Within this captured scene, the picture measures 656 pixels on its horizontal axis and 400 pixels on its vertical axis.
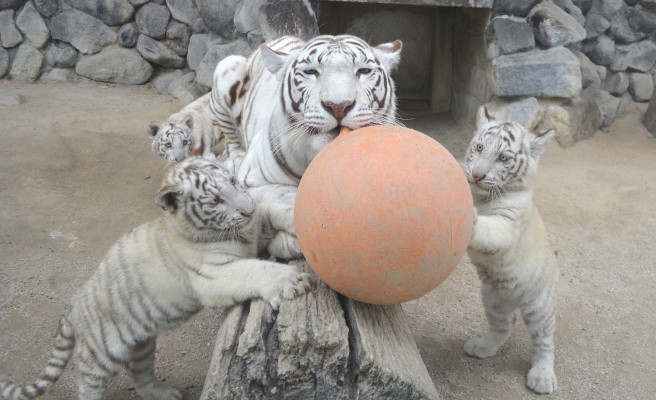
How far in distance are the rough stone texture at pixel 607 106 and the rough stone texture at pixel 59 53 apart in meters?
6.97

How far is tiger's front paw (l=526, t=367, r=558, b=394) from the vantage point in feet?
10.4

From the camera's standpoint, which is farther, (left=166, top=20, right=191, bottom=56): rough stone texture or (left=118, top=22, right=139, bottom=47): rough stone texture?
(left=118, top=22, right=139, bottom=47): rough stone texture

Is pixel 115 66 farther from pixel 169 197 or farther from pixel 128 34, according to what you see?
pixel 169 197

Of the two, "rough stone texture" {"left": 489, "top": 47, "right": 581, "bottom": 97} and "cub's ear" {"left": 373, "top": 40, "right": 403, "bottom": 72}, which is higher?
"cub's ear" {"left": 373, "top": 40, "right": 403, "bottom": 72}

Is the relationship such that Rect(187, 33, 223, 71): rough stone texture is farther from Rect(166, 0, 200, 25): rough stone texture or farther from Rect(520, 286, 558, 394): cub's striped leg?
Rect(520, 286, 558, 394): cub's striped leg

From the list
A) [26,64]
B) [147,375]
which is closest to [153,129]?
[147,375]

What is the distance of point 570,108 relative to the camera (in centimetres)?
639

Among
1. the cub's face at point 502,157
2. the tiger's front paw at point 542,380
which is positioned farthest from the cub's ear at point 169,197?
the tiger's front paw at point 542,380

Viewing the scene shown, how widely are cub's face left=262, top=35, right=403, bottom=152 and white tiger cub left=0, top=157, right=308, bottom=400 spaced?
467 mm

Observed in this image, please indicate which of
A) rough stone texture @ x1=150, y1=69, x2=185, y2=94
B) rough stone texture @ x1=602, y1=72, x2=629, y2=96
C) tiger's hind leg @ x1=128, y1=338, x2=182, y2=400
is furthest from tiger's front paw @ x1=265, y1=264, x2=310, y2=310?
rough stone texture @ x1=150, y1=69, x2=185, y2=94

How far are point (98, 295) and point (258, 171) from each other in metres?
1.00

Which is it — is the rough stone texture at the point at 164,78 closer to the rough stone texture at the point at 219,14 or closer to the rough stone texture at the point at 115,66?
the rough stone texture at the point at 115,66

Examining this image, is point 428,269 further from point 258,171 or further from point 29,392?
point 29,392

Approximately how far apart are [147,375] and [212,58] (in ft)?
16.5
